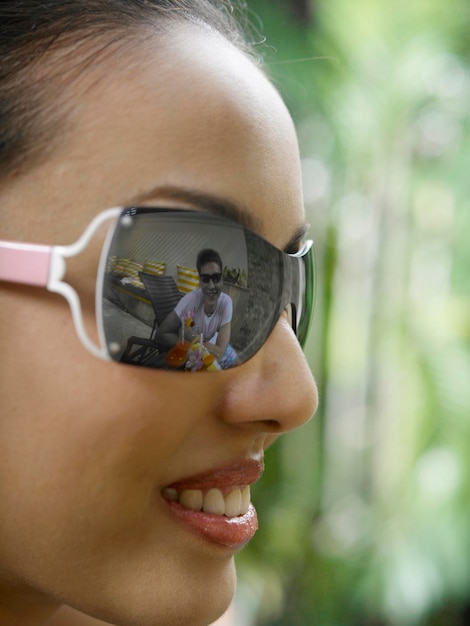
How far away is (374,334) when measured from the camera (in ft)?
14.7

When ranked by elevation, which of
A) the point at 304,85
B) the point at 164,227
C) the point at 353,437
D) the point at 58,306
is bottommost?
the point at 353,437

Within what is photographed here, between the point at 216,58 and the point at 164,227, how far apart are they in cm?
32

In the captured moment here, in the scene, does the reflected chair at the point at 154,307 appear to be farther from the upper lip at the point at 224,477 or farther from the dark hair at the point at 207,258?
the upper lip at the point at 224,477

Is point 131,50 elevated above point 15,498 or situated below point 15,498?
above

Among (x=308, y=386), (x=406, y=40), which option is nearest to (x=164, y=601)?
(x=308, y=386)

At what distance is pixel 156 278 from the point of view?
1.12 meters

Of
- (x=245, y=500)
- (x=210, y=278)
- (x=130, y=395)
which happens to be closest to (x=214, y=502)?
(x=245, y=500)

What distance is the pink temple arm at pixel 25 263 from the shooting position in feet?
3.59

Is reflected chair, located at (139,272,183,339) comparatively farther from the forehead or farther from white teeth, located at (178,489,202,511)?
white teeth, located at (178,489,202,511)

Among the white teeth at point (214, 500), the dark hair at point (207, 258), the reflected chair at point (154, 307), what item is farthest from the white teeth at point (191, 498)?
the dark hair at point (207, 258)

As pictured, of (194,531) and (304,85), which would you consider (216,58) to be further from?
(304,85)

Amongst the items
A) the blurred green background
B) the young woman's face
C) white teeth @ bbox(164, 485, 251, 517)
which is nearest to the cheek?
the young woman's face

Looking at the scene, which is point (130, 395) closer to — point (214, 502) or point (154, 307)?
point (154, 307)

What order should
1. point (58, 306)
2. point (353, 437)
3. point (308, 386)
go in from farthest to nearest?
point (353, 437) < point (308, 386) < point (58, 306)
